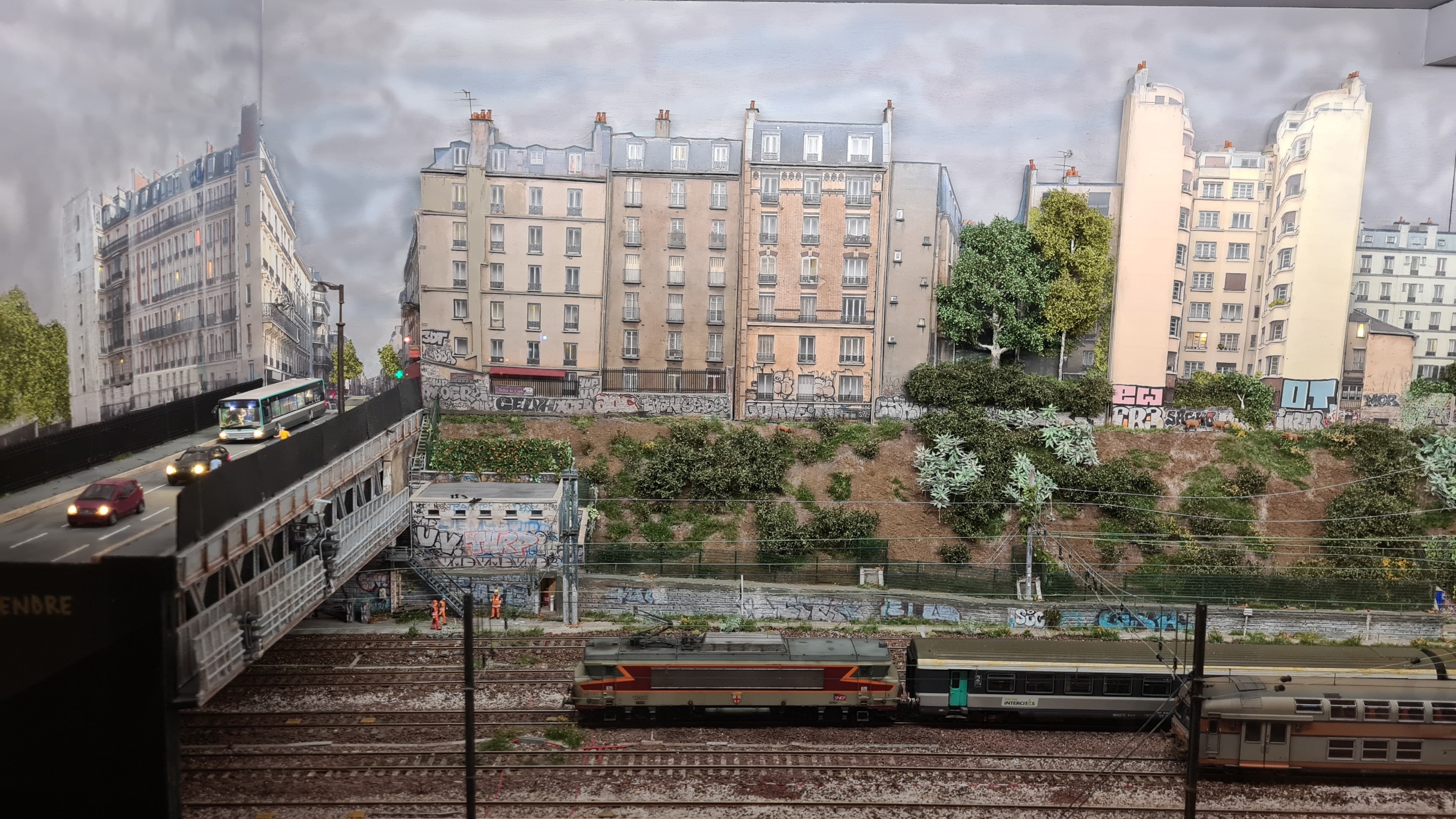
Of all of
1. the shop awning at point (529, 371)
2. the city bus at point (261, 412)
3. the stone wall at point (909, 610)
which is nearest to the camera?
the city bus at point (261, 412)

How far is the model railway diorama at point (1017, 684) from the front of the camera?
1703 cm

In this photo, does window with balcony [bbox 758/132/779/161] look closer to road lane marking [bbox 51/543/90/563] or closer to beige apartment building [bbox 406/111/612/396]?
beige apartment building [bbox 406/111/612/396]

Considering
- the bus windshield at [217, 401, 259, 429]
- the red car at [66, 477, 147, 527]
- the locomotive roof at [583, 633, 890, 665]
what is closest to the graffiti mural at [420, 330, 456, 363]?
the bus windshield at [217, 401, 259, 429]

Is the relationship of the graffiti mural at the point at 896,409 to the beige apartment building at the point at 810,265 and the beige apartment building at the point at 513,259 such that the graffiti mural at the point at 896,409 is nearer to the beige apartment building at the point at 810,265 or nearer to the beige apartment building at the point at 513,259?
the beige apartment building at the point at 810,265

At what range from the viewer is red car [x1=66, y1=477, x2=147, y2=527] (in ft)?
51.5

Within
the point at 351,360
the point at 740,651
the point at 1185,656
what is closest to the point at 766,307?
the point at 351,360

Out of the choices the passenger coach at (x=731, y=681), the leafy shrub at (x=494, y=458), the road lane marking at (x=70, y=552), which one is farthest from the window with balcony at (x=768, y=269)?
the road lane marking at (x=70, y=552)

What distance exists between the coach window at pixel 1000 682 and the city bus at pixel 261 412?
767 inches

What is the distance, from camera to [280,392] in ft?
77.8

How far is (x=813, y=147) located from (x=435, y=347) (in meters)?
16.1

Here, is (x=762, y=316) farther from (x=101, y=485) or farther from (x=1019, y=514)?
(x=101, y=485)

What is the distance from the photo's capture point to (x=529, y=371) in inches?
1265

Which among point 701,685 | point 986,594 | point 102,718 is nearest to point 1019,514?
point 986,594

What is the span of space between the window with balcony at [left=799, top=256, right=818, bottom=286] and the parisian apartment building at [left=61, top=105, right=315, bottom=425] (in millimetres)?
18547
